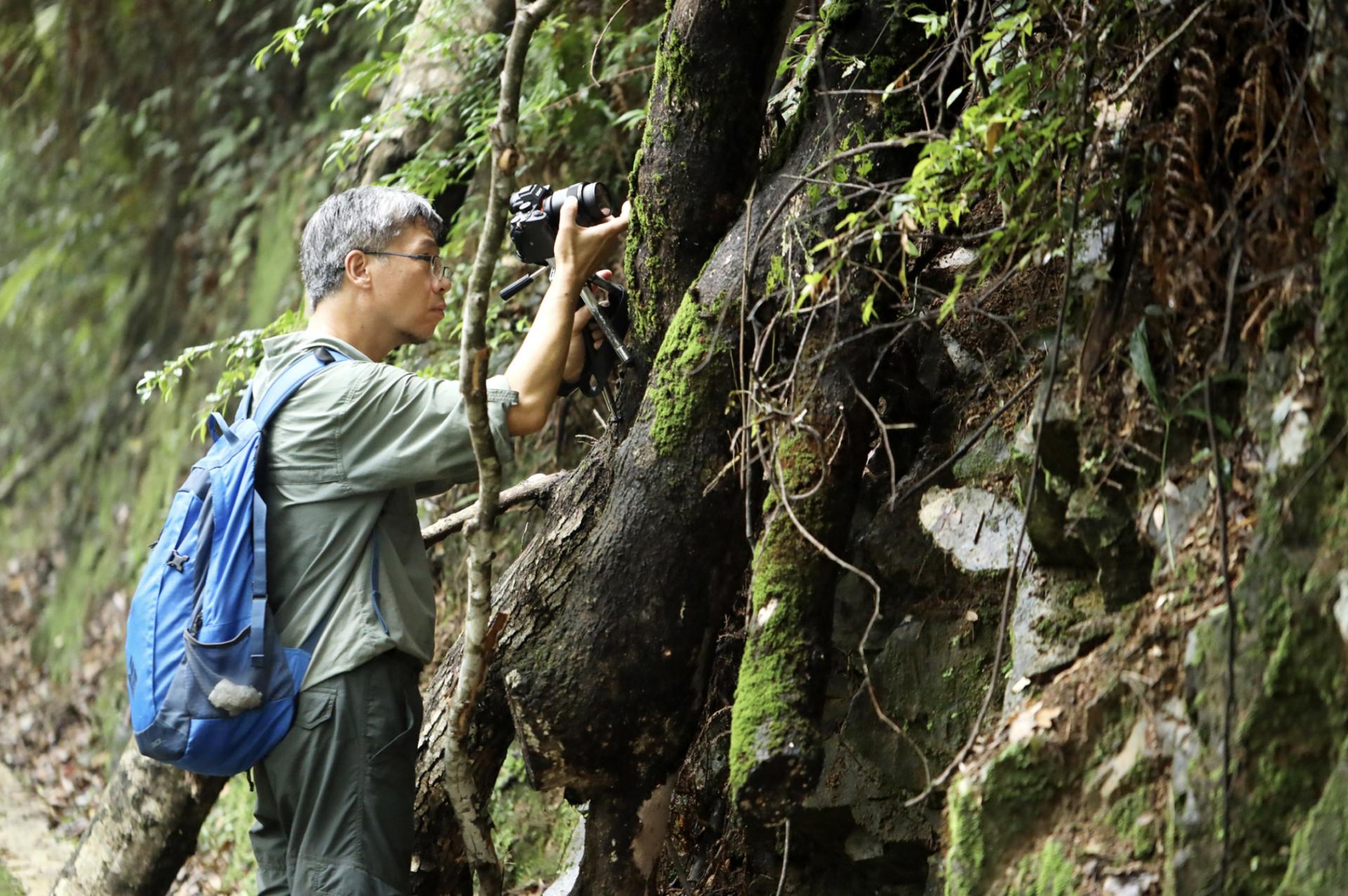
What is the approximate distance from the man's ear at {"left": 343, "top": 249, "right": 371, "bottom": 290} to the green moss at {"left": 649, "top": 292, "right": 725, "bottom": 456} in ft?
2.79

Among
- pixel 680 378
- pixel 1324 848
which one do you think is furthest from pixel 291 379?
pixel 1324 848

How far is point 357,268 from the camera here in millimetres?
3273

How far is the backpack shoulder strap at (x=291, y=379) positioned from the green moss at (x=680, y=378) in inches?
32.6

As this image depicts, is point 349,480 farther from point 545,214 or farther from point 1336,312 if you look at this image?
point 1336,312

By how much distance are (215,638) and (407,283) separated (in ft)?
3.52

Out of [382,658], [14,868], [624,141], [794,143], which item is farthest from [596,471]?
[14,868]

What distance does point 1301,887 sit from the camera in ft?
6.81

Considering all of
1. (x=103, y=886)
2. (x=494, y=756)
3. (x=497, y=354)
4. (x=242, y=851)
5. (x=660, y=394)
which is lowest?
(x=242, y=851)

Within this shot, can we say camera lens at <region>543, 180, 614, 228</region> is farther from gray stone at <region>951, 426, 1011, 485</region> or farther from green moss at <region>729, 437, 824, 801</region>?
gray stone at <region>951, 426, 1011, 485</region>

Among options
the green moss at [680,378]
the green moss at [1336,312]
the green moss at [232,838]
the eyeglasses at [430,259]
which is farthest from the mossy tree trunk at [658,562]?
the green moss at [232,838]

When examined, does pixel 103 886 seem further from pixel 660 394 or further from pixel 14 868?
pixel 660 394

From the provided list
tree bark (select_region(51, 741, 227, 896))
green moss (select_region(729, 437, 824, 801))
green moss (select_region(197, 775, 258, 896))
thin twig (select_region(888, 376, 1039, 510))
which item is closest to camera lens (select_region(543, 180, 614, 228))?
green moss (select_region(729, 437, 824, 801))

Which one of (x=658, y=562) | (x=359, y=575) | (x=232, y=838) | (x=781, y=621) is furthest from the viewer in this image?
(x=232, y=838)

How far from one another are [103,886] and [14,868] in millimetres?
1611
